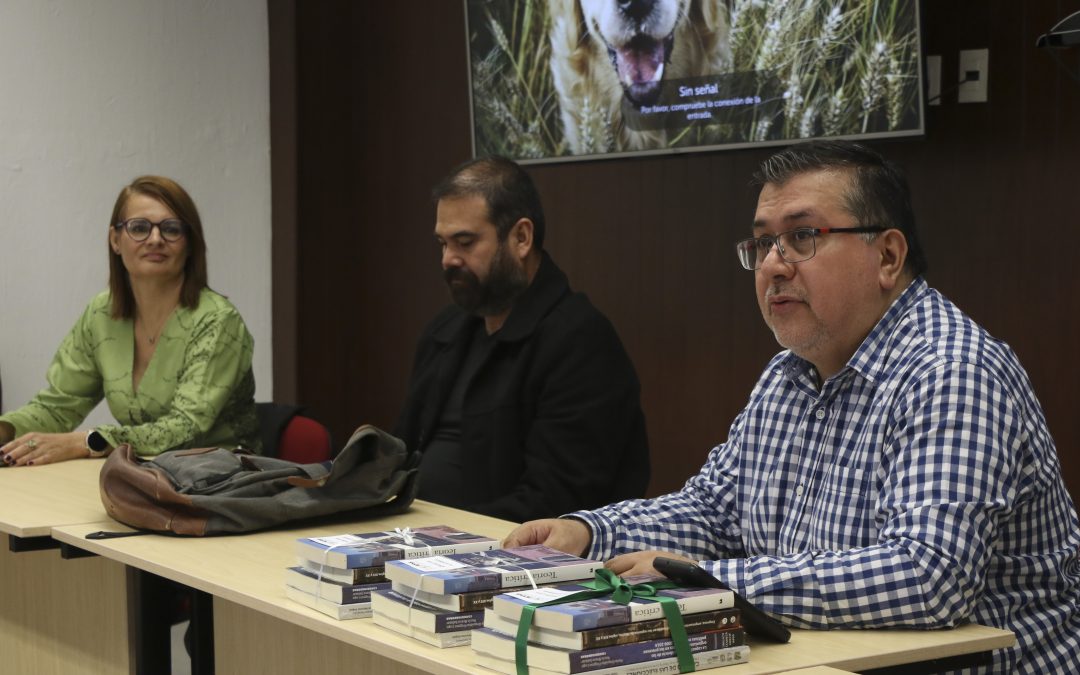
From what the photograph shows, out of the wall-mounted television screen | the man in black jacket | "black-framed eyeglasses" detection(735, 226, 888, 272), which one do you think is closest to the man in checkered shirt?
"black-framed eyeglasses" detection(735, 226, 888, 272)

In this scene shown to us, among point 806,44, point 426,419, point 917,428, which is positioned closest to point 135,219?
point 426,419

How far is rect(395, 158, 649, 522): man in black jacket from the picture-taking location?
306 cm

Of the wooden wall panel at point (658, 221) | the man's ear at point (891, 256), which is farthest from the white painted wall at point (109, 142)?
the man's ear at point (891, 256)

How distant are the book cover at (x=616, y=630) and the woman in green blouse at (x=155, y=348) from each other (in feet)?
6.54

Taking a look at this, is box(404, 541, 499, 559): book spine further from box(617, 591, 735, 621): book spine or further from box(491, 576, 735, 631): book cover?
box(617, 591, 735, 621): book spine

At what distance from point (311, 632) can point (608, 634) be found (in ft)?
2.85

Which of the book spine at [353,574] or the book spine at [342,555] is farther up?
the book spine at [342,555]

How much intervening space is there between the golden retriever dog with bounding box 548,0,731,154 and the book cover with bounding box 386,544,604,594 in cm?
239

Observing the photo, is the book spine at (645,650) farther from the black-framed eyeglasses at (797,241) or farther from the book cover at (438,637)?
the black-framed eyeglasses at (797,241)

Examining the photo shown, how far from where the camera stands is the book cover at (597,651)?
1516mm

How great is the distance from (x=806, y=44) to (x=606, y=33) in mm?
767

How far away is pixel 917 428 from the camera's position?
182 centimetres

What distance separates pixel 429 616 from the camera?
169 centimetres

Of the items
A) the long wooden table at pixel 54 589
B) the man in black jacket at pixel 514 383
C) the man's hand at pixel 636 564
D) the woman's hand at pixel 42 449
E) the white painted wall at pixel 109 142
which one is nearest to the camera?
the man's hand at pixel 636 564
